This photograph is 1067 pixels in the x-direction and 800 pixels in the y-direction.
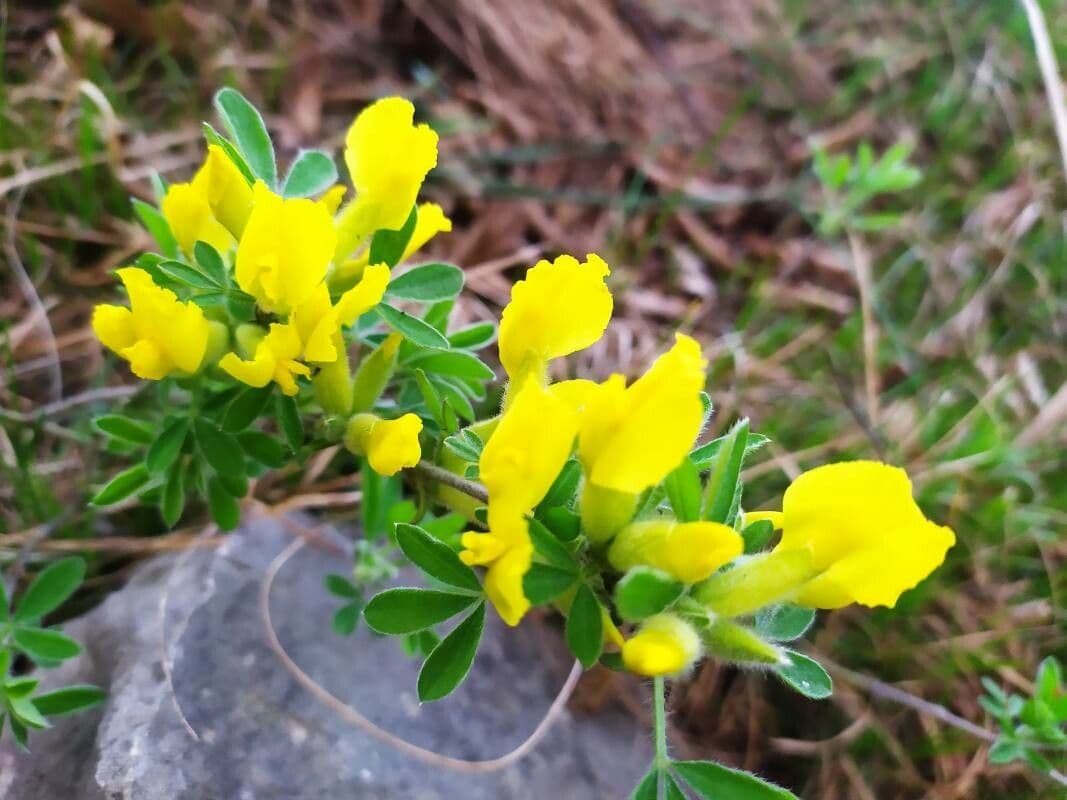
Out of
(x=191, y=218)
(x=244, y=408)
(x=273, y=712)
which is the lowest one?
(x=273, y=712)

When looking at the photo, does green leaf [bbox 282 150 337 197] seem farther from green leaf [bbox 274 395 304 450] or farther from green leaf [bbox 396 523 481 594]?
green leaf [bbox 396 523 481 594]

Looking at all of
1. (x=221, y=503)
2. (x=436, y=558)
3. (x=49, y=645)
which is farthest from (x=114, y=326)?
(x=49, y=645)

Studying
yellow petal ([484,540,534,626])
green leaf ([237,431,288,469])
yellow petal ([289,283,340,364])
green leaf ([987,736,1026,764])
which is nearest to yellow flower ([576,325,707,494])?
yellow petal ([484,540,534,626])

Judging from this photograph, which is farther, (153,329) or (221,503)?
(221,503)

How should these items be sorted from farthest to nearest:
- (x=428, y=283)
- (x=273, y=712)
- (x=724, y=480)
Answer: (x=273, y=712)
(x=428, y=283)
(x=724, y=480)

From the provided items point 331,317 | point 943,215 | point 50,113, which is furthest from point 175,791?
point 943,215

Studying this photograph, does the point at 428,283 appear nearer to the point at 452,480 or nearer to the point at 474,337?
the point at 474,337

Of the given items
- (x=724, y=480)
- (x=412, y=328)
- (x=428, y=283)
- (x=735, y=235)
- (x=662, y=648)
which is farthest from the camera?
(x=735, y=235)

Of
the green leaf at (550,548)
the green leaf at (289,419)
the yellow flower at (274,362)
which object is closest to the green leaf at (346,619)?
the green leaf at (289,419)

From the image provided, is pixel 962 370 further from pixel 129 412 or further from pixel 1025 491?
pixel 129 412
